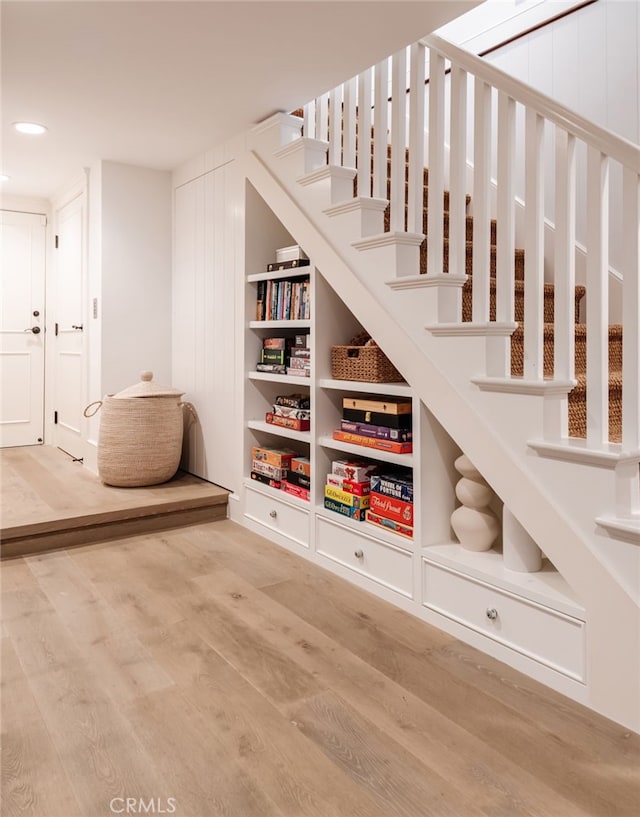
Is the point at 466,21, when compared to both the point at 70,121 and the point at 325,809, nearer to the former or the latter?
the point at 70,121

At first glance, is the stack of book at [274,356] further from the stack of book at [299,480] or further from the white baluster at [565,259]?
the white baluster at [565,259]

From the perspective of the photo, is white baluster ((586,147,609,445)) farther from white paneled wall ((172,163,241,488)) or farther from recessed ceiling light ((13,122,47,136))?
recessed ceiling light ((13,122,47,136))

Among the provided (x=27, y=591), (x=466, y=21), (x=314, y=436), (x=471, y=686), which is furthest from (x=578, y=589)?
(x=466, y=21)

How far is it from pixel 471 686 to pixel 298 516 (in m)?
1.28

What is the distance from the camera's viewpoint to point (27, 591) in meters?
2.43

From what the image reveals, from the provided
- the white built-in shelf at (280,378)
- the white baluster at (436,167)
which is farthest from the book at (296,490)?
the white baluster at (436,167)

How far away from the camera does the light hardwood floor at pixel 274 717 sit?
1342mm

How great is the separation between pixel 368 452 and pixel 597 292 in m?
1.11

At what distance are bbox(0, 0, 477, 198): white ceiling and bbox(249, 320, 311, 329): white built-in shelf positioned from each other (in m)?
1.00

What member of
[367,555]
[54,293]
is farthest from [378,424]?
[54,293]

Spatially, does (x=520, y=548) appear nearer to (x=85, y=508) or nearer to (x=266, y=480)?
(x=266, y=480)

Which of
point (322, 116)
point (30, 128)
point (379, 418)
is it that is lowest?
point (379, 418)

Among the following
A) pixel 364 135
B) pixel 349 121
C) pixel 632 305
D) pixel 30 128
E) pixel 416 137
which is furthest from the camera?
pixel 30 128

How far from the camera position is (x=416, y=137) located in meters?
2.24
